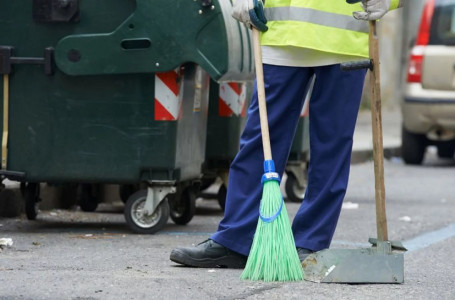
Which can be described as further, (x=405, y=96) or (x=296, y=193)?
(x=405, y=96)

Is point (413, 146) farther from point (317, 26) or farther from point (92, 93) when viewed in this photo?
point (317, 26)

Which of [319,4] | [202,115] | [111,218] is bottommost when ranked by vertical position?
[111,218]

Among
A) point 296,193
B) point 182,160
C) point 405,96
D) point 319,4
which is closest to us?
point 319,4

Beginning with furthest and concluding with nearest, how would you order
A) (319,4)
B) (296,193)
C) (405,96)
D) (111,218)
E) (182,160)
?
(405,96) → (296,193) → (111,218) → (182,160) → (319,4)

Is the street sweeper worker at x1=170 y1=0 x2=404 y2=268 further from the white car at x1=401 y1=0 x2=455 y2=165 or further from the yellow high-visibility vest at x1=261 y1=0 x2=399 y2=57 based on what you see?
the white car at x1=401 y1=0 x2=455 y2=165

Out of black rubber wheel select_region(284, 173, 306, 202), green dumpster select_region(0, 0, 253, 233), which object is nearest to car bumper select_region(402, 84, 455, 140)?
black rubber wheel select_region(284, 173, 306, 202)

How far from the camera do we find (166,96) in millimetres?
6246

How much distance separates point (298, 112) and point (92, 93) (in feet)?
5.58

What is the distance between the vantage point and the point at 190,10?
238 inches

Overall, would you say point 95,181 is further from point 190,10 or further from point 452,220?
point 452,220

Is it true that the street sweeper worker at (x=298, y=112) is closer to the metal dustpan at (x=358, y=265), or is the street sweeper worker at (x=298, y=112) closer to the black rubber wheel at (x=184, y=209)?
the metal dustpan at (x=358, y=265)

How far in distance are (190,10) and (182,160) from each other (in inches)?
32.6

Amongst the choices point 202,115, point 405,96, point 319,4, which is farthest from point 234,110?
point 405,96

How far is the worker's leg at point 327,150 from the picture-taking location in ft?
16.0
